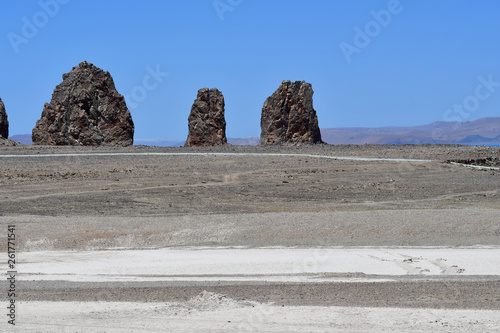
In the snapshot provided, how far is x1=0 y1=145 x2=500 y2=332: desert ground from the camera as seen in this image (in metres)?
10.9

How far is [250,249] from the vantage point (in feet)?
56.3

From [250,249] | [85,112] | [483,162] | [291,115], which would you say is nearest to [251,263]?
[250,249]

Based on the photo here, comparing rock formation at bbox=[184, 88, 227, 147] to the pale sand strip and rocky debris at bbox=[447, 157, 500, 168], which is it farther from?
the pale sand strip

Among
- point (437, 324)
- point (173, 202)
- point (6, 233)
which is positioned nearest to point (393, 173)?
point (173, 202)

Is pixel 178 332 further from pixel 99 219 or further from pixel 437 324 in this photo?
pixel 99 219

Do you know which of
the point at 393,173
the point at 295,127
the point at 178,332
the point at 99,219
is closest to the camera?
the point at 178,332

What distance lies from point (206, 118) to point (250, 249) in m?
34.1

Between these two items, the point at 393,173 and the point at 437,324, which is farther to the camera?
the point at 393,173

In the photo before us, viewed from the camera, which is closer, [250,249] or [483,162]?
[250,249]

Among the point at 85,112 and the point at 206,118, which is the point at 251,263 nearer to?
the point at 85,112

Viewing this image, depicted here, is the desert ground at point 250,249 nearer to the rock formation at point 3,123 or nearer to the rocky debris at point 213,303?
the rocky debris at point 213,303

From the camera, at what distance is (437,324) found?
10.3 metres

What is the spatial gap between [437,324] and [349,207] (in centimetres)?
1562

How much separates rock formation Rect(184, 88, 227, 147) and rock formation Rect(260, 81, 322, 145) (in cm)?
424
